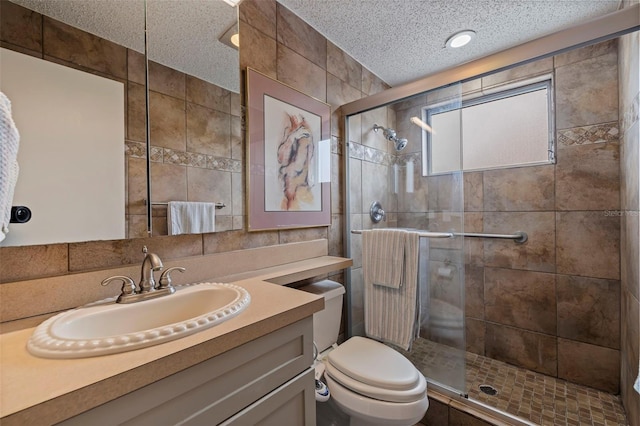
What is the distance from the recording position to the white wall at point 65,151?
790 mm

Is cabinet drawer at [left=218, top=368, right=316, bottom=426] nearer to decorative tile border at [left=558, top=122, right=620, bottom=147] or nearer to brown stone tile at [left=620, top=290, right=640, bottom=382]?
brown stone tile at [left=620, top=290, right=640, bottom=382]

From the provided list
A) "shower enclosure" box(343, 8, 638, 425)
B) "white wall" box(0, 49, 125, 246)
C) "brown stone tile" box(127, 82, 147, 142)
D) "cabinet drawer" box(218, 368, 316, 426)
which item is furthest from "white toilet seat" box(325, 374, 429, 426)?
"brown stone tile" box(127, 82, 147, 142)

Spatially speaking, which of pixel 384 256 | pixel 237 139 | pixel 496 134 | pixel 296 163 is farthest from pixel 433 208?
pixel 237 139

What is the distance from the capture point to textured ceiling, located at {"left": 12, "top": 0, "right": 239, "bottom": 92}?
0.89 meters

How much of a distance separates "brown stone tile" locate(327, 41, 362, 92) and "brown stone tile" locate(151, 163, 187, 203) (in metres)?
1.26

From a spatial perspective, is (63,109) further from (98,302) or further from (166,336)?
(166,336)

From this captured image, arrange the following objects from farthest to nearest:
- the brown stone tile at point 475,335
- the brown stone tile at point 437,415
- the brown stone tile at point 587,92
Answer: the brown stone tile at point 475,335, the brown stone tile at point 587,92, the brown stone tile at point 437,415

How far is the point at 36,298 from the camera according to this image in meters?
0.79

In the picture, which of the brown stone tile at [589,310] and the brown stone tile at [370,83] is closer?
the brown stone tile at [589,310]

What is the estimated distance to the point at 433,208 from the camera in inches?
66.6

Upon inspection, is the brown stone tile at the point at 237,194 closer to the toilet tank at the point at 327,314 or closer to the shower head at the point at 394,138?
the toilet tank at the point at 327,314

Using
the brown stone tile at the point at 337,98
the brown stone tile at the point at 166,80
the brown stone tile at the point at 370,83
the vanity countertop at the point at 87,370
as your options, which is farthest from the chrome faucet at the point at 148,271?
the brown stone tile at the point at 370,83

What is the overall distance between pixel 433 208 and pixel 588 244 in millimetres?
1036

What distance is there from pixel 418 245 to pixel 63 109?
1.65 m
